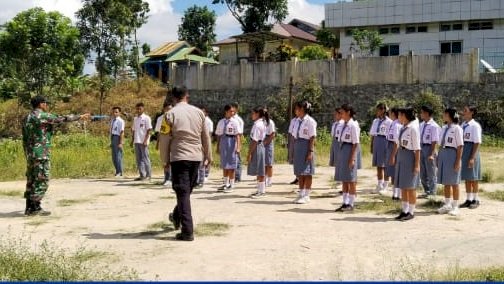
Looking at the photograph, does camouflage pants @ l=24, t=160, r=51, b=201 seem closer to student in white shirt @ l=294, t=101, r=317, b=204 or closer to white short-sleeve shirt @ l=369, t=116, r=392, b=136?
student in white shirt @ l=294, t=101, r=317, b=204

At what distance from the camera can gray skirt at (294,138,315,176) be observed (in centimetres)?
949

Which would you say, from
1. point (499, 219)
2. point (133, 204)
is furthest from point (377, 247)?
point (133, 204)

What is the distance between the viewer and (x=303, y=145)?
9.52 meters

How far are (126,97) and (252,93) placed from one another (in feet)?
27.9

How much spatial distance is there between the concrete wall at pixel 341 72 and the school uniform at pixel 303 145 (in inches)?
573

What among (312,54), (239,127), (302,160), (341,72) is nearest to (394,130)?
(302,160)

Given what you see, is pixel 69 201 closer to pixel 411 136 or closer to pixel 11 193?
pixel 11 193

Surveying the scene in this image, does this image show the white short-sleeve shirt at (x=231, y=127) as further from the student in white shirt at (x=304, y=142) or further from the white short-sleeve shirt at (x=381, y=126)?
the white short-sleeve shirt at (x=381, y=126)

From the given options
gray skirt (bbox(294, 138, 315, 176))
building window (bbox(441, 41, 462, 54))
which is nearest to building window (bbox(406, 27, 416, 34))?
building window (bbox(441, 41, 462, 54))

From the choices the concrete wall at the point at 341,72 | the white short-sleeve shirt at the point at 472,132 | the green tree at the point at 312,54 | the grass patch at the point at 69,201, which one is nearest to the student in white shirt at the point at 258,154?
the grass patch at the point at 69,201

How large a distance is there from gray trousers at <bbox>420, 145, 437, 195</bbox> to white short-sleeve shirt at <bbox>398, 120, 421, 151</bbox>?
1867 mm

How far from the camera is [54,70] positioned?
27297 millimetres

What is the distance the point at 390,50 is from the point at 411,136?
30.4 m

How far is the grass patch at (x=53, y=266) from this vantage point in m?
4.99
